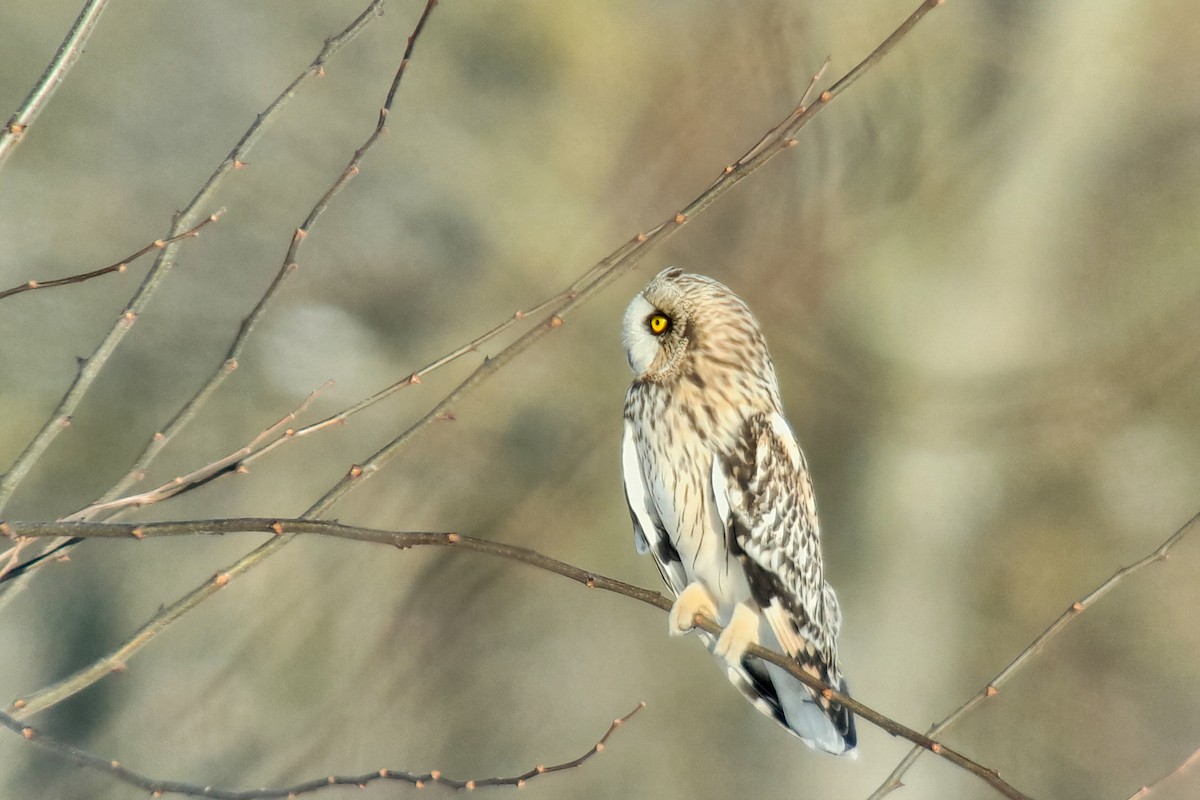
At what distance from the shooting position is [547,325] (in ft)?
1.77

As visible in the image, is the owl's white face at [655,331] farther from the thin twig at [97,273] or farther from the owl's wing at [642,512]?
the thin twig at [97,273]

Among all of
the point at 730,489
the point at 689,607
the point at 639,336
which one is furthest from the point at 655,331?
the point at 689,607

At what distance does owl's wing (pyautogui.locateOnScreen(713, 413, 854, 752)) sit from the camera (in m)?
0.80

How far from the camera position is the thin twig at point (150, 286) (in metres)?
0.59

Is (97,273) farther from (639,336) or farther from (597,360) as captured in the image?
(597,360)

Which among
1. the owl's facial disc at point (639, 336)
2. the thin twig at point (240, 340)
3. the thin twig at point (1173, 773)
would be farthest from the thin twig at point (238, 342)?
the thin twig at point (1173, 773)

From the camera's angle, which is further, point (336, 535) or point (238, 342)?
point (238, 342)

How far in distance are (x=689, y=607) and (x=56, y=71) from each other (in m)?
0.62

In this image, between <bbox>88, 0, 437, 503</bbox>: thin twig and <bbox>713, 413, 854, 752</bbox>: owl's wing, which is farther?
<bbox>713, 413, 854, 752</bbox>: owl's wing

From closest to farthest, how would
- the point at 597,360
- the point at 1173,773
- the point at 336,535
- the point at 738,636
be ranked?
the point at 336,535
the point at 1173,773
the point at 738,636
the point at 597,360

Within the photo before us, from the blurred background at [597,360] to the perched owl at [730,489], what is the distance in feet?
1.61

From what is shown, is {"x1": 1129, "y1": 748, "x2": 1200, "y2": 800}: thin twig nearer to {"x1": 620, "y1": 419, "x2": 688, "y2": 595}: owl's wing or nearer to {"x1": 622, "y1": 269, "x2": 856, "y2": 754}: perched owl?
{"x1": 622, "y1": 269, "x2": 856, "y2": 754}: perched owl

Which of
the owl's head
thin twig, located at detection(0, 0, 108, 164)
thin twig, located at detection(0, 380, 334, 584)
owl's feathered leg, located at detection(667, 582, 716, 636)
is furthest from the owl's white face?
thin twig, located at detection(0, 0, 108, 164)

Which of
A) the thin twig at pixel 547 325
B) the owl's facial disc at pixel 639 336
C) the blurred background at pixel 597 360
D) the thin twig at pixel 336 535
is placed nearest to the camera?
the thin twig at pixel 336 535
